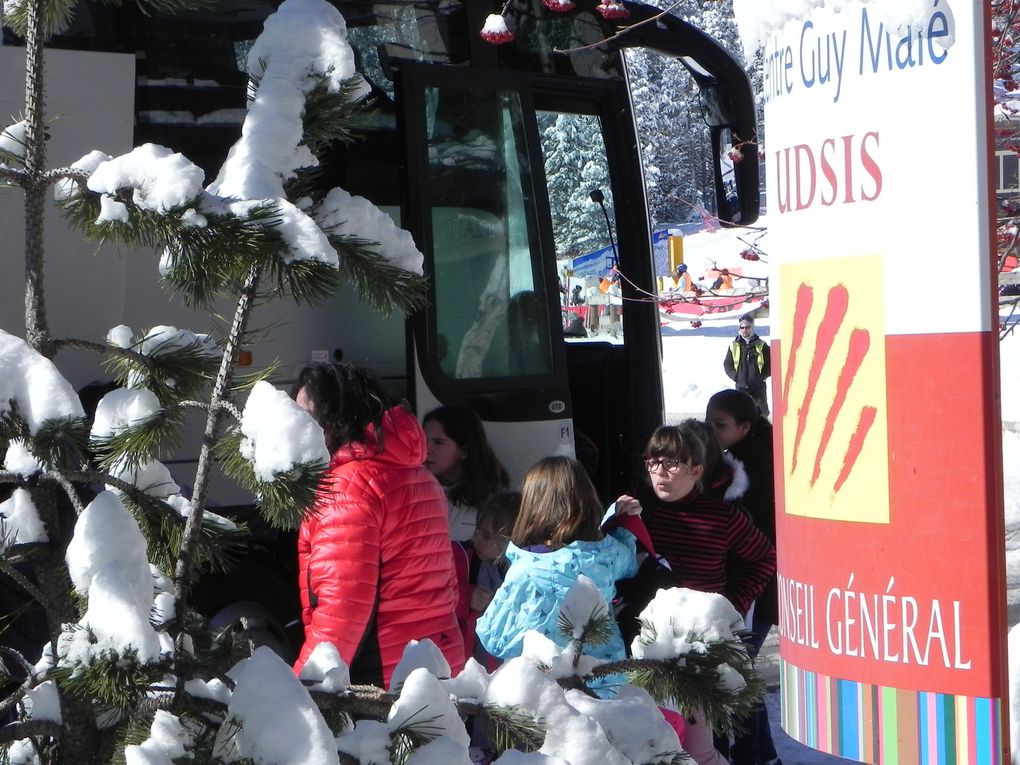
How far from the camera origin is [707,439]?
4980mm

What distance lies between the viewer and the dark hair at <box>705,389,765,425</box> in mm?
5527

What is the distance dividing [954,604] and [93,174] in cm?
158

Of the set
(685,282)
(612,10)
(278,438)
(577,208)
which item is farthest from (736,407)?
(577,208)

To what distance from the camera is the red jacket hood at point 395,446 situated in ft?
11.1

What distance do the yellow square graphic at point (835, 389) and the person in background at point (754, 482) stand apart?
8.74 ft

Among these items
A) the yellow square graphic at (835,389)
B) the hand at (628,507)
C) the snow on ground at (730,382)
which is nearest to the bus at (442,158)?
the snow on ground at (730,382)

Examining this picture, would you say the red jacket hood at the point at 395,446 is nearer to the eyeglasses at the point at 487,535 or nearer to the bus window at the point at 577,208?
the eyeglasses at the point at 487,535

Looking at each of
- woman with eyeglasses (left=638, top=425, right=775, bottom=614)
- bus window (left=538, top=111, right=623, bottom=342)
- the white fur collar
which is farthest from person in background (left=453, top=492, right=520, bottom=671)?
bus window (left=538, top=111, right=623, bottom=342)

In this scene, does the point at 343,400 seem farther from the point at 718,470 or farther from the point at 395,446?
the point at 718,470

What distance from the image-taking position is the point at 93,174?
5.20 feet

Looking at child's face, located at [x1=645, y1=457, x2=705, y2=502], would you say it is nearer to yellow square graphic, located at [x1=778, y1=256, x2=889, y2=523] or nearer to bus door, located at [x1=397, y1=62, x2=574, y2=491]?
bus door, located at [x1=397, y1=62, x2=574, y2=491]

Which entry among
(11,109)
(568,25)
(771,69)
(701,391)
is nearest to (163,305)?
(11,109)

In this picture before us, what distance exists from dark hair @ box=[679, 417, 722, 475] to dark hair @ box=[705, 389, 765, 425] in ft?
1.34

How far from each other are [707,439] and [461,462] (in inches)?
38.5
